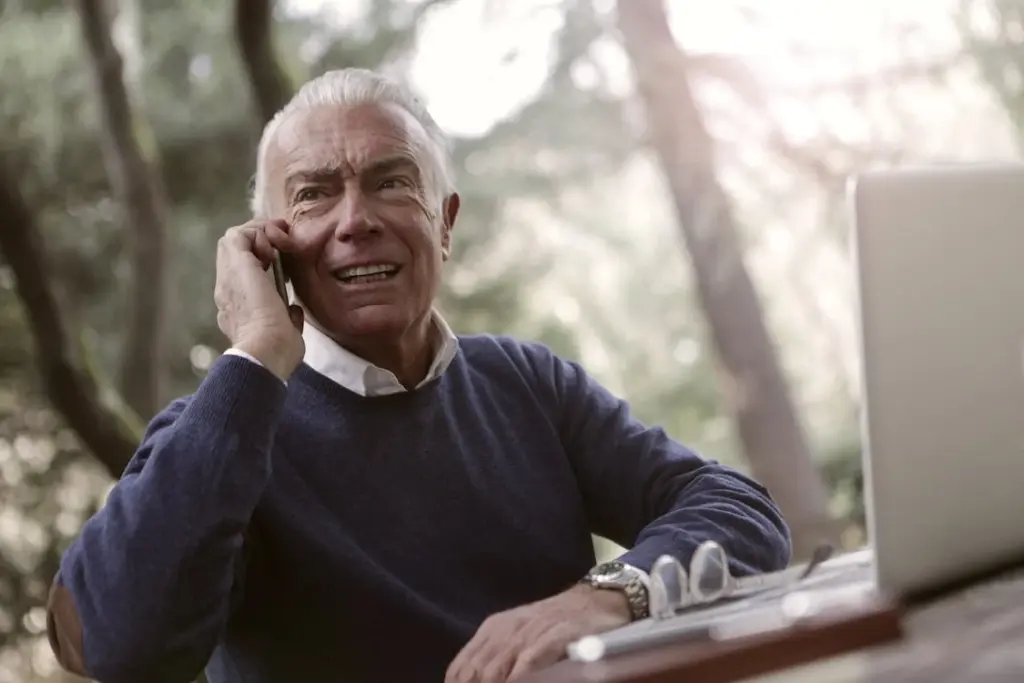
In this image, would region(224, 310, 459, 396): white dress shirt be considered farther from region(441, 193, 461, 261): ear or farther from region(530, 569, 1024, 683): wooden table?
region(530, 569, 1024, 683): wooden table

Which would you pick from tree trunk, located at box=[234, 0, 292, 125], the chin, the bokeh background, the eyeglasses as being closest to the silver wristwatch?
the eyeglasses

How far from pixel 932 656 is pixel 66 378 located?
5.87 ft

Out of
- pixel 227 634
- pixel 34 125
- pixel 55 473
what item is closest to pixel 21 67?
pixel 34 125

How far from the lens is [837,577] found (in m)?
0.88

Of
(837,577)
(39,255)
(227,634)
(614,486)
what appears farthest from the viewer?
(39,255)

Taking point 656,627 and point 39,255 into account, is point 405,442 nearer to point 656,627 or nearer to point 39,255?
point 656,627

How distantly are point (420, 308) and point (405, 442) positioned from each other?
0.58ft

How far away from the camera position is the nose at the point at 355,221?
129 cm

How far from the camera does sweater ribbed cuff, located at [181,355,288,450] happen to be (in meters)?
0.99

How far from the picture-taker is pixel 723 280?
2967 millimetres

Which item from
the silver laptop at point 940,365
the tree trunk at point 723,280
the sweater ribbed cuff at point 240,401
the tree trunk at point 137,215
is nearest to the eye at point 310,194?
the sweater ribbed cuff at point 240,401

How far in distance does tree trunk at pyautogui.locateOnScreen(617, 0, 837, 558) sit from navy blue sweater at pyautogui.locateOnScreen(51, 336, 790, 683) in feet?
5.17

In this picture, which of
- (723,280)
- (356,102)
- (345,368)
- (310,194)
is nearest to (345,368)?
(345,368)

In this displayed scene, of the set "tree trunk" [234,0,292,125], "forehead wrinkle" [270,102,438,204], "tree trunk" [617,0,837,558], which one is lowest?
"tree trunk" [617,0,837,558]
